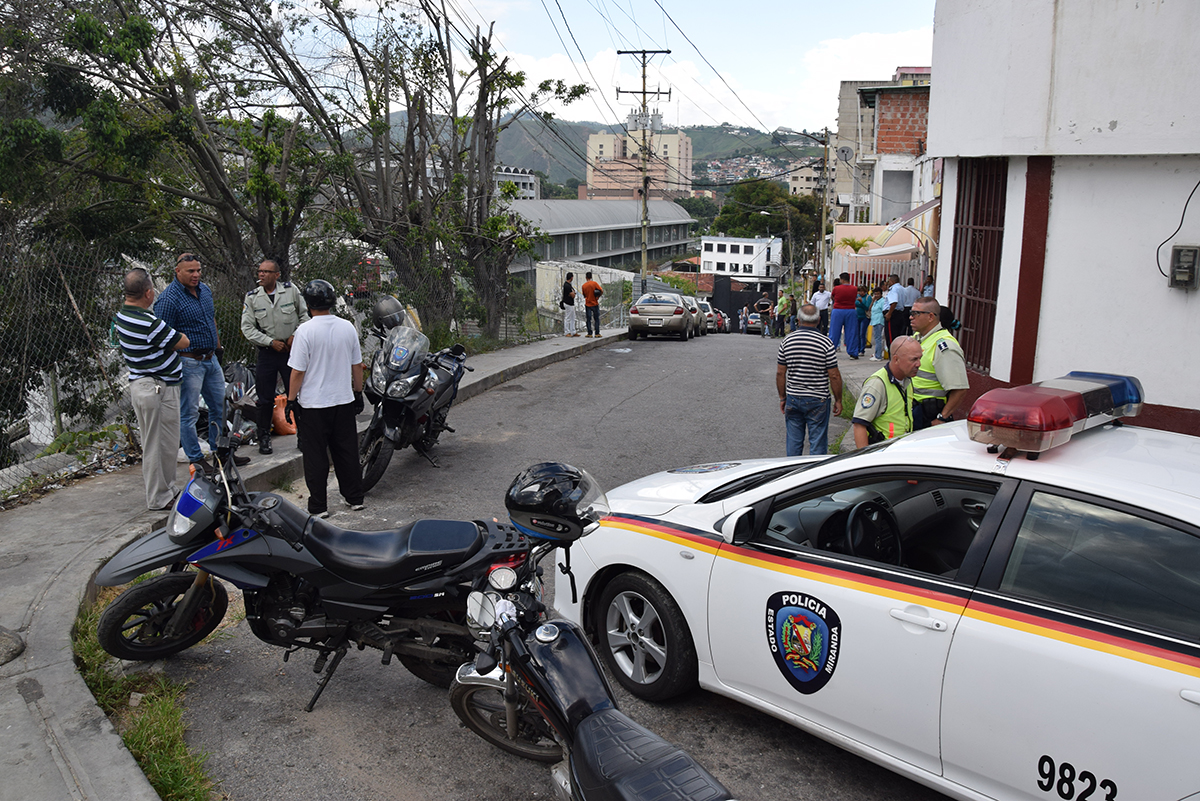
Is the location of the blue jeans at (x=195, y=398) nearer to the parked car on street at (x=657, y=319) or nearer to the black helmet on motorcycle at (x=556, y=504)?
the black helmet on motorcycle at (x=556, y=504)

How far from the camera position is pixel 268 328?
317 inches

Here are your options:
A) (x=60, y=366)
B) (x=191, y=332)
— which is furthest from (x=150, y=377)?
(x=60, y=366)

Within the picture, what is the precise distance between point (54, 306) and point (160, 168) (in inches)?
205

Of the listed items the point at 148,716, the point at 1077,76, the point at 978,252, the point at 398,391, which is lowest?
the point at 148,716

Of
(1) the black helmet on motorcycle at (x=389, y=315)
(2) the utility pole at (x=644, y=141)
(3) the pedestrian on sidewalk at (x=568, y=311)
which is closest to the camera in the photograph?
(1) the black helmet on motorcycle at (x=389, y=315)

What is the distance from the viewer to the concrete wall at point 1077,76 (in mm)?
7324

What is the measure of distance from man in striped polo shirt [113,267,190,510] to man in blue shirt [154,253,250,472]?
1.33 ft

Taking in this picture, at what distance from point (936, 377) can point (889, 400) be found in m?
0.58

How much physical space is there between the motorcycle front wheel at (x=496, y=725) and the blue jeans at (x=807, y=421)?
4398mm

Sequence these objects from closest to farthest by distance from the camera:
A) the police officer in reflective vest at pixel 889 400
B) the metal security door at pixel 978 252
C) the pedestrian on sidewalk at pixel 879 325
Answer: the police officer in reflective vest at pixel 889 400 < the metal security door at pixel 978 252 < the pedestrian on sidewalk at pixel 879 325

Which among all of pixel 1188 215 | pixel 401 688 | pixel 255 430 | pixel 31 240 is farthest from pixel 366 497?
pixel 1188 215

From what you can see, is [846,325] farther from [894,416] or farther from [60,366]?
[60,366]

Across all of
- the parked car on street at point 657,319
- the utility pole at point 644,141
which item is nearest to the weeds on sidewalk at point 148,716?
the parked car on street at point 657,319

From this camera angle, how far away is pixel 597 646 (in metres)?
4.49
